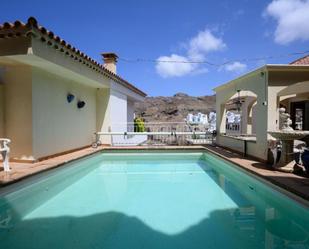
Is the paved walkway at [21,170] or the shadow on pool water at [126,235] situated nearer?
the shadow on pool water at [126,235]

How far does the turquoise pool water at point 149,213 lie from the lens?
3.50 metres

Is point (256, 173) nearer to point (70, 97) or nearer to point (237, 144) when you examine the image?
point (237, 144)

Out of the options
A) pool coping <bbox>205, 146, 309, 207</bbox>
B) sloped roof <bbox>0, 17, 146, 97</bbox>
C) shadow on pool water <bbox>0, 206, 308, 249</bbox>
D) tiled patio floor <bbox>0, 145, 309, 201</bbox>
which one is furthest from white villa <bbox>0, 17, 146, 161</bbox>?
pool coping <bbox>205, 146, 309, 207</bbox>

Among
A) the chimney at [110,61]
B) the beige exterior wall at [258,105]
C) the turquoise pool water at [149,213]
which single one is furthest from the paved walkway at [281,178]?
the chimney at [110,61]

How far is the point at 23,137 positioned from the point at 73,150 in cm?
282

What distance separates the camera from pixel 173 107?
38.4 m

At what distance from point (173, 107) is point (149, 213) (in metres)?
34.3

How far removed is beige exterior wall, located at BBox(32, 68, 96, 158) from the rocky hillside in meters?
21.5

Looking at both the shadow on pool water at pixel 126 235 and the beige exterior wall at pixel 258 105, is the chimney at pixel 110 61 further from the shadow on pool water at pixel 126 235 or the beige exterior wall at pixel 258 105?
the shadow on pool water at pixel 126 235

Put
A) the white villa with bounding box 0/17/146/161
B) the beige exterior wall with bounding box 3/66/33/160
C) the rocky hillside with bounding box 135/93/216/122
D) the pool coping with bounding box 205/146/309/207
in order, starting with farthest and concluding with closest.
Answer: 1. the rocky hillside with bounding box 135/93/216/122
2. the beige exterior wall with bounding box 3/66/33/160
3. the white villa with bounding box 0/17/146/161
4. the pool coping with bounding box 205/146/309/207

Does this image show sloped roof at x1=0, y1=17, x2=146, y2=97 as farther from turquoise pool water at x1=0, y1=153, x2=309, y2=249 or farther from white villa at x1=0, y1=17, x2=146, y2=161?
turquoise pool water at x1=0, y1=153, x2=309, y2=249

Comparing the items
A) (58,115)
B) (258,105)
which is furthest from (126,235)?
(58,115)

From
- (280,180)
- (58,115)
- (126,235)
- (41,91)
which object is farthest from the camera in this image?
(58,115)

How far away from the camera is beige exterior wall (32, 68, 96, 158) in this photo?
295 inches
